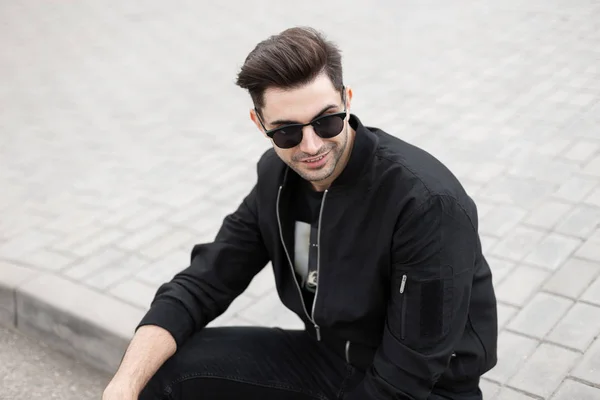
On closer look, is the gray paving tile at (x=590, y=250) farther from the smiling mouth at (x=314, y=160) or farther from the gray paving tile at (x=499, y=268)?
the smiling mouth at (x=314, y=160)

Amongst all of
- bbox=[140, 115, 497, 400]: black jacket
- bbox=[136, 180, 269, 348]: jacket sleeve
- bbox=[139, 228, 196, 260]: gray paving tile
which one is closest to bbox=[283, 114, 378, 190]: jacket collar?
bbox=[140, 115, 497, 400]: black jacket

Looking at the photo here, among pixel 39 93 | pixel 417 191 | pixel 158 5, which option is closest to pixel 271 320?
pixel 417 191

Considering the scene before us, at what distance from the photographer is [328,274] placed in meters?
2.88

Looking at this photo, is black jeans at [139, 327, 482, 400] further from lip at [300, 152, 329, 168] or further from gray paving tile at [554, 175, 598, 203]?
gray paving tile at [554, 175, 598, 203]

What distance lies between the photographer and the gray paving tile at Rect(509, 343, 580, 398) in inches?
141

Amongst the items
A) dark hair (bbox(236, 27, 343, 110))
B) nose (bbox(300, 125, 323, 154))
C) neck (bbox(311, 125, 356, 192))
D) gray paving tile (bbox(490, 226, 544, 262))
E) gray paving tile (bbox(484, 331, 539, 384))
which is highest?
dark hair (bbox(236, 27, 343, 110))

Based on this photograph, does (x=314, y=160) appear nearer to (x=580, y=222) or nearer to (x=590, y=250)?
(x=590, y=250)

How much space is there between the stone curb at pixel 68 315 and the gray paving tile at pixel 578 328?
6.47 feet

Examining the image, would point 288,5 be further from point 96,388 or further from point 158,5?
point 96,388

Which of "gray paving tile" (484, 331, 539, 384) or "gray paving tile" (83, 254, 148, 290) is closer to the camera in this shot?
"gray paving tile" (484, 331, 539, 384)

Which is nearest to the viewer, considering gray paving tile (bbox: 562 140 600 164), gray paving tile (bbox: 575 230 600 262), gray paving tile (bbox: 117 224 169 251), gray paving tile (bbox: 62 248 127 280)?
gray paving tile (bbox: 575 230 600 262)

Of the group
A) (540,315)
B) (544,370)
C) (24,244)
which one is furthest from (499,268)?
(24,244)

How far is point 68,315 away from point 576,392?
2438 mm

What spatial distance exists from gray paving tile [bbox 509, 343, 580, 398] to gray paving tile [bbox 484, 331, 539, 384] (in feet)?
0.08
